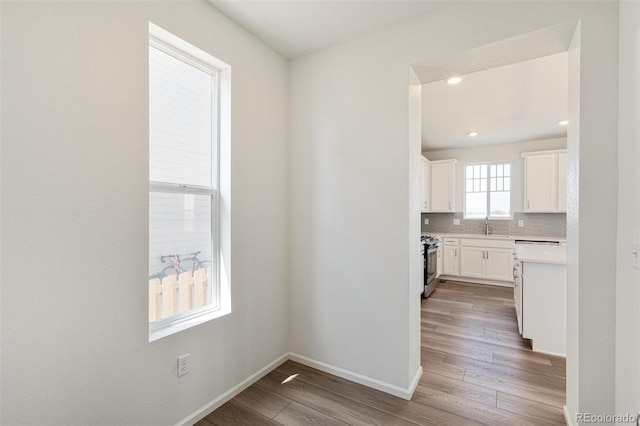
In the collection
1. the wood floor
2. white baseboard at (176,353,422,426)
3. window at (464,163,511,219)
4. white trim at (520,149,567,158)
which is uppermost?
white trim at (520,149,567,158)

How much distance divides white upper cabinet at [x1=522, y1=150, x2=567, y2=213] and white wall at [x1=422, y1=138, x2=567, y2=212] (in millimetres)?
193

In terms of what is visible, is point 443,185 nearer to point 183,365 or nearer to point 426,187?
point 426,187

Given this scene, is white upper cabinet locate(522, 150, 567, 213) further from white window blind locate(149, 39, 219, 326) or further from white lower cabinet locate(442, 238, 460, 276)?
white window blind locate(149, 39, 219, 326)

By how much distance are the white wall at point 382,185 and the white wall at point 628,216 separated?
0.19 feet

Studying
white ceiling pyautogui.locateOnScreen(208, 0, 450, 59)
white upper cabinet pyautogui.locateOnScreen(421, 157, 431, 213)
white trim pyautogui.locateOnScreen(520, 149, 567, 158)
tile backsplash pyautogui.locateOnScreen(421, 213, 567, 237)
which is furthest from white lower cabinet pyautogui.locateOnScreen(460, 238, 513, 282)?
white ceiling pyautogui.locateOnScreen(208, 0, 450, 59)

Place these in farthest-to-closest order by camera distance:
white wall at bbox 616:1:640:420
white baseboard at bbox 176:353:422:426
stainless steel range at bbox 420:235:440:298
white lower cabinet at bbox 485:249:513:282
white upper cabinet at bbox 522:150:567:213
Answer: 1. white lower cabinet at bbox 485:249:513:282
2. white upper cabinet at bbox 522:150:567:213
3. stainless steel range at bbox 420:235:440:298
4. white baseboard at bbox 176:353:422:426
5. white wall at bbox 616:1:640:420

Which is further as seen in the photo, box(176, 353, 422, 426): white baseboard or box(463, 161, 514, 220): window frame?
box(463, 161, 514, 220): window frame

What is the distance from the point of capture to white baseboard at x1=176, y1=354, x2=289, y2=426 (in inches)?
71.3

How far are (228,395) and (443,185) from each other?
5472 mm

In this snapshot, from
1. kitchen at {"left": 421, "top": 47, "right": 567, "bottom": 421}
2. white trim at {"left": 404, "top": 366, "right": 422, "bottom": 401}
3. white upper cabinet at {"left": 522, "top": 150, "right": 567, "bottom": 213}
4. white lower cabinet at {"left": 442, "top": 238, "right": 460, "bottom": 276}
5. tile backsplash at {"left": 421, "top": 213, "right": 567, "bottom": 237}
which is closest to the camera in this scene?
white trim at {"left": 404, "top": 366, "right": 422, "bottom": 401}

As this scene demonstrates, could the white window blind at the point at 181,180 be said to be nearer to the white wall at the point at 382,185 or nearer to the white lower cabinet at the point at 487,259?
the white wall at the point at 382,185

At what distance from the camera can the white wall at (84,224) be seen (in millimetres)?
1174

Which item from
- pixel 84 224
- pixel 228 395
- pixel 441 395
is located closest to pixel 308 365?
pixel 228 395

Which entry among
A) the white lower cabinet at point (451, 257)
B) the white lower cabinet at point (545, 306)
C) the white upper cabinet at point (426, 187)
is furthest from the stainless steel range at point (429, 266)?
the white lower cabinet at point (545, 306)
